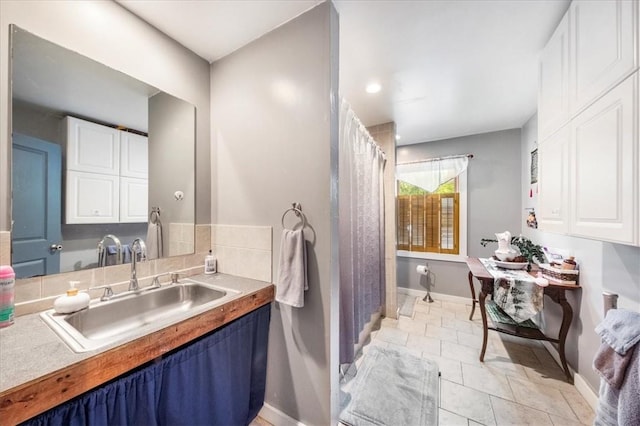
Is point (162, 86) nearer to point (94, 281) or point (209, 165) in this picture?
point (209, 165)

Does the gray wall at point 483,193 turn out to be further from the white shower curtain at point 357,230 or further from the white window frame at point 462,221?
the white shower curtain at point 357,230

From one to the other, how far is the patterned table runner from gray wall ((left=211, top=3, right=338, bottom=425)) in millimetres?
1568

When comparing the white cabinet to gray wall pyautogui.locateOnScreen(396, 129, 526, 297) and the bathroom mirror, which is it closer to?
the bathroom mirror

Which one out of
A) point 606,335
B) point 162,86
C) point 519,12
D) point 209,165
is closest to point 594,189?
point 606,335

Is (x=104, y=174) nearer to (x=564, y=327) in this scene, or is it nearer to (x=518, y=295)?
(x=518, y=295)

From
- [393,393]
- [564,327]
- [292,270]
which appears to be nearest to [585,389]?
[564,327]

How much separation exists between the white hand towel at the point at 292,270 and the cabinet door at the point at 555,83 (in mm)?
1696

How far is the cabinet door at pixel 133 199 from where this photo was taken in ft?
4.40

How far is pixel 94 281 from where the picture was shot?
1.21m

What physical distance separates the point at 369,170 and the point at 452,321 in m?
2.11

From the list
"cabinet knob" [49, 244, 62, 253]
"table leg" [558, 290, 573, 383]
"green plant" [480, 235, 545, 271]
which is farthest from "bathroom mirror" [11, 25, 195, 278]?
"green plant" [480, 235, 545, 271]

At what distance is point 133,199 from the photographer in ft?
4.53

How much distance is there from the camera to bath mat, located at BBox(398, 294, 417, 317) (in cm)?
302

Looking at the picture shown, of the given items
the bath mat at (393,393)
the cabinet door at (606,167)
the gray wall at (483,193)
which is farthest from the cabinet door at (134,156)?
the gray wall at (483,193)
